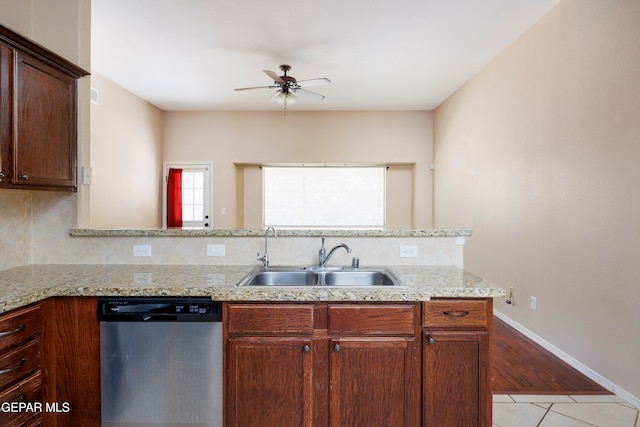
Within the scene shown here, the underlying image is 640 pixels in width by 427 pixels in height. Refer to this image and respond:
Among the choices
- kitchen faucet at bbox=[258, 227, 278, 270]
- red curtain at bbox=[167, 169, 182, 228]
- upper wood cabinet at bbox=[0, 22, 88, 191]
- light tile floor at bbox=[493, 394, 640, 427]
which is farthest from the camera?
A: red curtain at bbox=[167, 169, 182, 228]

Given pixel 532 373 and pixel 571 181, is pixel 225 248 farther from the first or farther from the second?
pixel 571 181

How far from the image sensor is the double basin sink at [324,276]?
1.96 metres

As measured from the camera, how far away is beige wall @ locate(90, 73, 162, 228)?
4.12m


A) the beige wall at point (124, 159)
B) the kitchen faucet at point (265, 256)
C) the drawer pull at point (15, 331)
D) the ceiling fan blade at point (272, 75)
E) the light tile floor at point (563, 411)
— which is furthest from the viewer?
the beige wall at point (124, 159)

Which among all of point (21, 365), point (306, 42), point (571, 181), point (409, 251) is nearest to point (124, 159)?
point (306, 42)

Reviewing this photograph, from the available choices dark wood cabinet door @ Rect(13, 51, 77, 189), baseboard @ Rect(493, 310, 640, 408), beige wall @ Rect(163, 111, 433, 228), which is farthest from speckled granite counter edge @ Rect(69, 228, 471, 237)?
beige wall @ Rect(163, 111, 433, 228)

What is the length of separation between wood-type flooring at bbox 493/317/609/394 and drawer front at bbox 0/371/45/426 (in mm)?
2598

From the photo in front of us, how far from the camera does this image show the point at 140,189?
513cm

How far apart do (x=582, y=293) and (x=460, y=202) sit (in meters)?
2.35

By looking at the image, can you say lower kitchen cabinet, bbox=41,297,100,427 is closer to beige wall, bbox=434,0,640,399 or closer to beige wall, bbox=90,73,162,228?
beige wall, bbox=90,73,162,228

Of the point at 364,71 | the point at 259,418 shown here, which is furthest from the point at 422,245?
the point at 364,71

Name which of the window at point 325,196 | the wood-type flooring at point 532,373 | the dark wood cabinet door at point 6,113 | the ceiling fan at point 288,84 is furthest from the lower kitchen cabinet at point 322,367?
the window at point 325,196

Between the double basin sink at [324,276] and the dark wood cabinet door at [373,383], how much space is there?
1.56 ft

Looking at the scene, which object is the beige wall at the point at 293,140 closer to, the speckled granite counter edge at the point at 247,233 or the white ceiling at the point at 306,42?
the white ceiling at the point at 306,42
